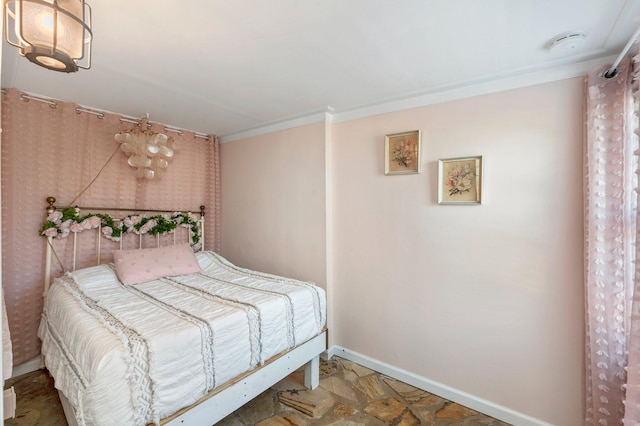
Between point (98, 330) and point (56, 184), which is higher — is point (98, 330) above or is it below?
below

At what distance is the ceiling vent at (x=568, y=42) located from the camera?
5.45ft

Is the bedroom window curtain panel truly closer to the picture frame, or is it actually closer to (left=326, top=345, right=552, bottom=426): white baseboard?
(left=326, top=345, right=552, bottom=426): white baseboard

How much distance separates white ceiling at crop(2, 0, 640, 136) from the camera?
4.91 ft

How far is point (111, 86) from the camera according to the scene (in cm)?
237

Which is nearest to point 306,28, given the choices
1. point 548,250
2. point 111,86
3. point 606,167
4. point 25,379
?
point 111,86

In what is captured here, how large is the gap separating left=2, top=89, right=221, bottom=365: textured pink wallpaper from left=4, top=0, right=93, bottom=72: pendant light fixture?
71.8 inches

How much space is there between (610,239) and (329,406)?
2.08 m

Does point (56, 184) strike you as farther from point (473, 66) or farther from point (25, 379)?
point (473, 66)

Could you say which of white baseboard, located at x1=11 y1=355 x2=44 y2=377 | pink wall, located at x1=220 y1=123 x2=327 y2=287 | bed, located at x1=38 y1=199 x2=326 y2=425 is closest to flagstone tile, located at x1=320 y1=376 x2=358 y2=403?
bed, located at x1=38 y1=199 x2=326 y2=425

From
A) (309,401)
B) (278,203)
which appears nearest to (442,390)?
(309,401)

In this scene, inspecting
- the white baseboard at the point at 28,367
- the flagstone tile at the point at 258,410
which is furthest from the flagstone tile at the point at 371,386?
the white baseboard at the point at 28,367

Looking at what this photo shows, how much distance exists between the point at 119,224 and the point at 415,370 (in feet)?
10.1

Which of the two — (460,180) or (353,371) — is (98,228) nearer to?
(353,371)

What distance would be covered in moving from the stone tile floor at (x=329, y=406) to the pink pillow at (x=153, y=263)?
97cm
